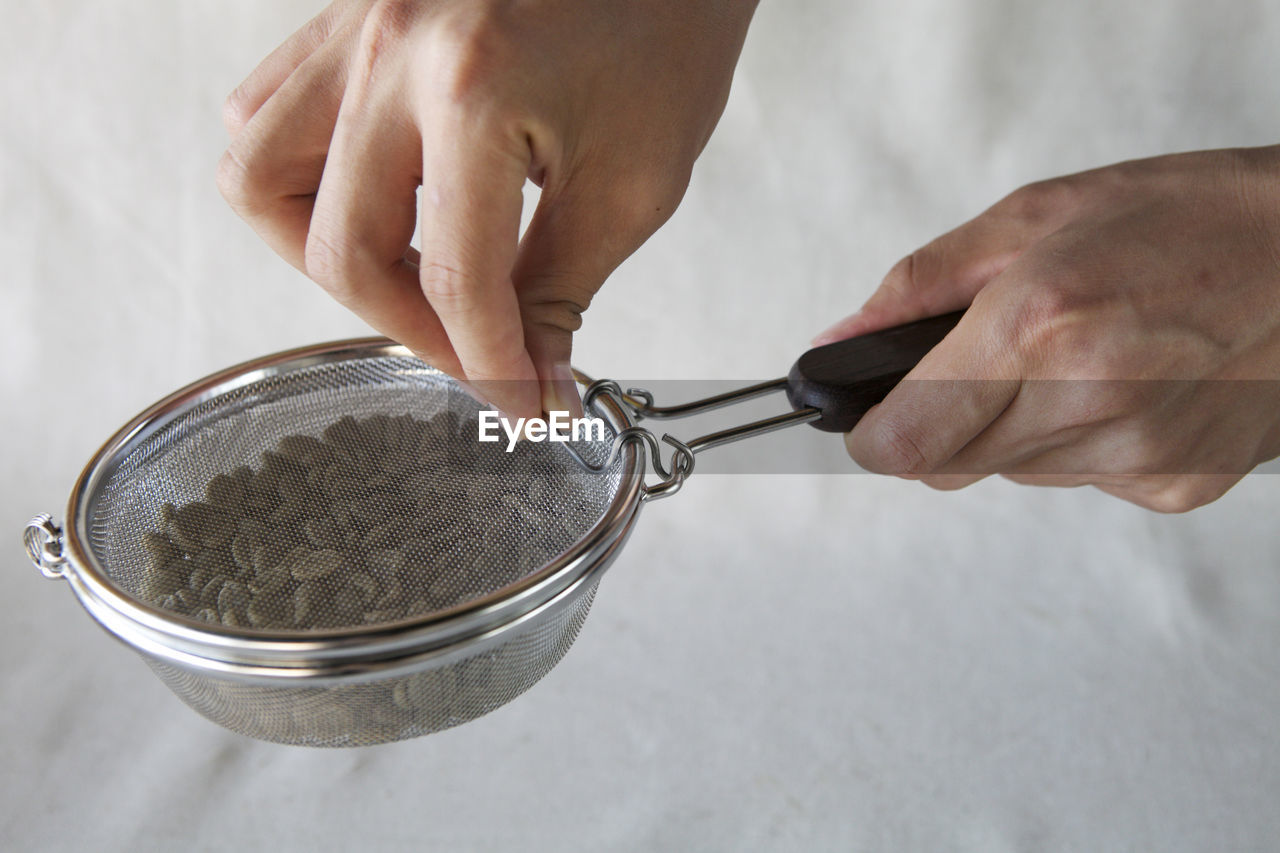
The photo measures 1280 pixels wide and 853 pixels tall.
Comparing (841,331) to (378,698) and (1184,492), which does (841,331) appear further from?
(378,698)

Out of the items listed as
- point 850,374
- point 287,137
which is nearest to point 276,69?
point 287,137

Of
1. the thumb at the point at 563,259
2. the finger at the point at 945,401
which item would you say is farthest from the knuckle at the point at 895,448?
the thumb at the point at 563,259

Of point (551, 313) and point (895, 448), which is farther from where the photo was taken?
point (895, 448)

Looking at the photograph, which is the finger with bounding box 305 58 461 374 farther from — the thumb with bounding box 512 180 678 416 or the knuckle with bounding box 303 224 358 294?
the thumb with bounding box 512 180 678 416

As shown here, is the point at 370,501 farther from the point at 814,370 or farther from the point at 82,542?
the point at 814,370

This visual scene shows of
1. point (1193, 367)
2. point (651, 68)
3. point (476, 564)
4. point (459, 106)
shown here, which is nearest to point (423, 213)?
point (459, 106)

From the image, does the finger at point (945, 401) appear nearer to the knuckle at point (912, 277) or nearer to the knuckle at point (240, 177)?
the knuckle at point (912, 277)
